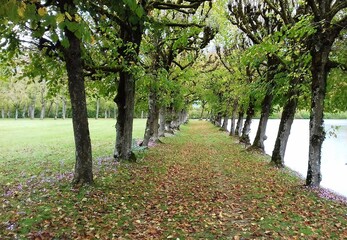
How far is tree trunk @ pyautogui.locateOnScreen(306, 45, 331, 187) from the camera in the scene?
12.4 m

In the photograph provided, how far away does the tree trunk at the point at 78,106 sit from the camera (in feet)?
34.2

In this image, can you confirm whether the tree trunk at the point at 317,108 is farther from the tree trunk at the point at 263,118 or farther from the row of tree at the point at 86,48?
the tree trunk at the point at 263,118

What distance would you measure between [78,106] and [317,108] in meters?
9.07

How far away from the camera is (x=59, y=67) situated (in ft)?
43.4

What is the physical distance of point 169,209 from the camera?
9812 mm

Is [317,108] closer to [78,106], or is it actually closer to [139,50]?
[78,106]

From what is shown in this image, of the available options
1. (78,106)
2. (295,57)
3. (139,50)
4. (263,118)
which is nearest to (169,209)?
(78,106)

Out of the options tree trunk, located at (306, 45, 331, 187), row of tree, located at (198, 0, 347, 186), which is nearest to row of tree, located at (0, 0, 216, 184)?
row of tree, located at (198, 0, 347, 186)

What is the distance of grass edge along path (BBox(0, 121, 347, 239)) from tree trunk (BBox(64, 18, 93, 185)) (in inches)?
27.4

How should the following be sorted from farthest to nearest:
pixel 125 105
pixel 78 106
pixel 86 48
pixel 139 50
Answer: pixel 139 50
pixel 125 105
pixel 86 48
pixel 78 106

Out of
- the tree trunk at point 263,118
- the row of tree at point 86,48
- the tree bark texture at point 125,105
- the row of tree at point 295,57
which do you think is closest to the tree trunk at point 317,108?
the row of tree at point 295,57

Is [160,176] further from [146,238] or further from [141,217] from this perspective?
[146,238]

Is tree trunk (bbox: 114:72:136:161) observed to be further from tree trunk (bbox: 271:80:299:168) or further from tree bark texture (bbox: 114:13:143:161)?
tree trunk (bbox: 271:80:299:168)

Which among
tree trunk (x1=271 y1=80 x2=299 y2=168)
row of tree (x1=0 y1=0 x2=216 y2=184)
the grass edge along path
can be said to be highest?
row of tree (x1=0 y1=0 x2=216 y2=184)
